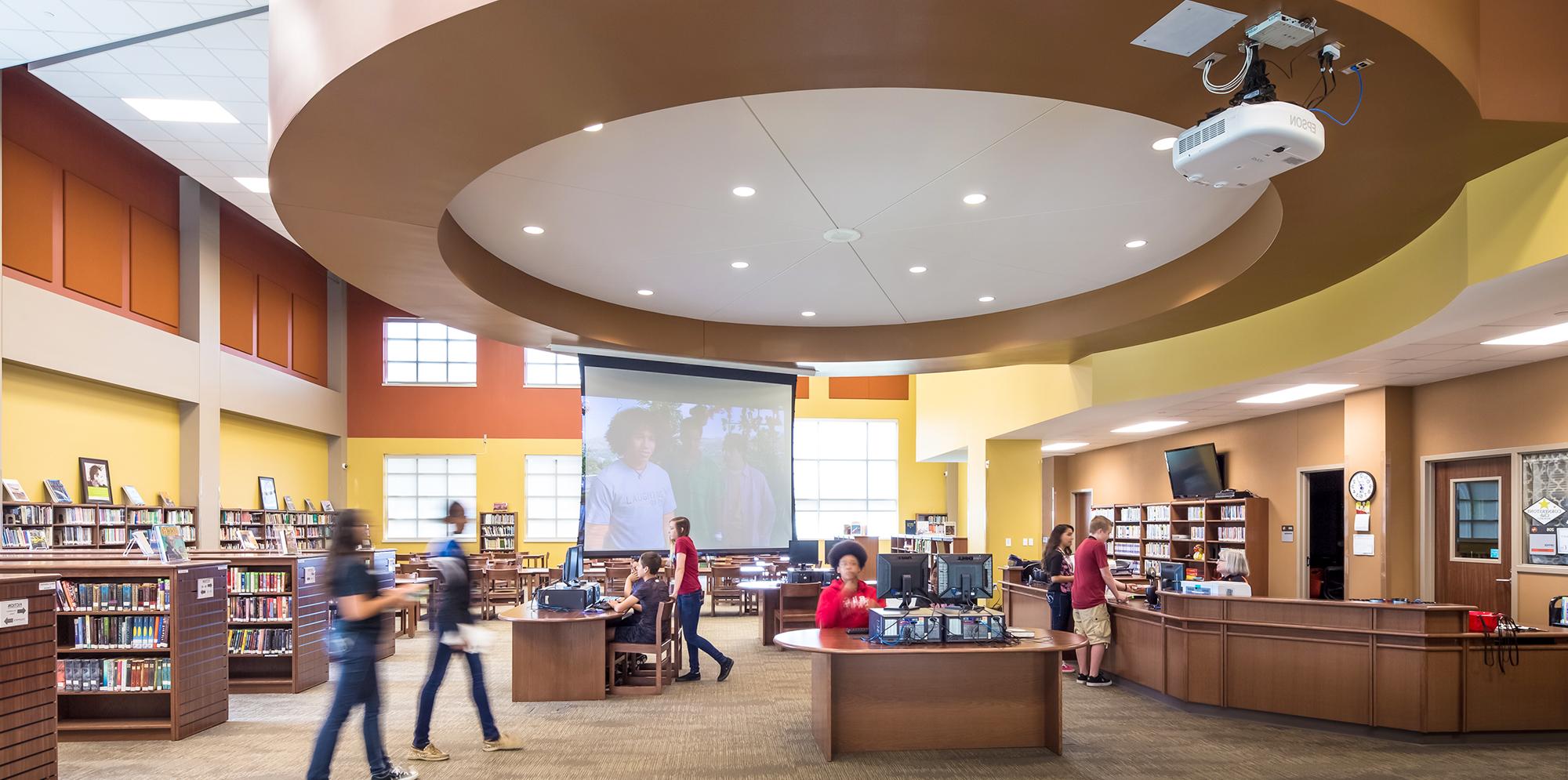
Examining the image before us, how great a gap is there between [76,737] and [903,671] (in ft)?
18.3

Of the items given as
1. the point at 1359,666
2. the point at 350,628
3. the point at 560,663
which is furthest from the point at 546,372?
the point at 1359,666

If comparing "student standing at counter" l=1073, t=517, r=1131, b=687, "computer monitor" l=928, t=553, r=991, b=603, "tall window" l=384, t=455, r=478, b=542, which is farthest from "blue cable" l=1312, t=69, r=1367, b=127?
"tall window" l=384, t=455, r=478, b=542

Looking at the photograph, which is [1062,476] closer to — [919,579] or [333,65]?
[919,579]

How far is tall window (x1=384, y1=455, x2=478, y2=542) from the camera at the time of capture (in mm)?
20656

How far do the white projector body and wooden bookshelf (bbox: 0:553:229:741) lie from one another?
6.66m

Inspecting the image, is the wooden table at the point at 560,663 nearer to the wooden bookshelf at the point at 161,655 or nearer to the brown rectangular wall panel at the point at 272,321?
the wooden bookshelf at the point at 161,655

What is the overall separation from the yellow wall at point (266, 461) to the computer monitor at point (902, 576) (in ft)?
37.5

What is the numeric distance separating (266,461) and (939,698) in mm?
14994

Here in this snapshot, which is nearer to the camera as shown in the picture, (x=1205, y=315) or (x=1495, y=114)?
(x=1495, y=114)

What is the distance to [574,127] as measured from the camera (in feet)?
13.4

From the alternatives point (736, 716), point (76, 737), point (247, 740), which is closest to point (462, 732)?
point (247, 740)

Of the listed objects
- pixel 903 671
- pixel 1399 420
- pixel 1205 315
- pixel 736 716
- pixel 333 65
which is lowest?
pixel 736 716

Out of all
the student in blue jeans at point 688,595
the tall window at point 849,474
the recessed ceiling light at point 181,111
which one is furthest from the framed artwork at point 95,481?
the tall window at point 849,474

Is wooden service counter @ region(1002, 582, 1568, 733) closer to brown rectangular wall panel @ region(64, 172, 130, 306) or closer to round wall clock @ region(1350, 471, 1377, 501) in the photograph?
round wall clock @ region(1350, 471, 1377, 501)
